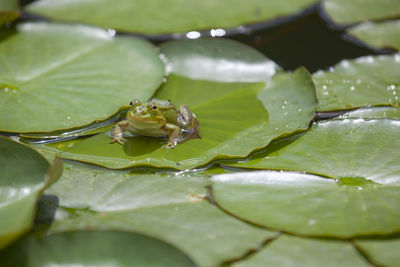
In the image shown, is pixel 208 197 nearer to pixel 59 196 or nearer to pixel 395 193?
pixel 59 196

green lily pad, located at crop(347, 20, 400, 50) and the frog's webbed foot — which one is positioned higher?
green lily pad, located at crop(347, 20, 400, 50)

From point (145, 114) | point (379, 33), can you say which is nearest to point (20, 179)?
point (145, 114)

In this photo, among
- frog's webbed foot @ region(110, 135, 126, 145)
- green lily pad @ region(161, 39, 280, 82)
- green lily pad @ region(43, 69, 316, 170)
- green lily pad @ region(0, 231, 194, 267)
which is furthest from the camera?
green lily pad @ region(161, 39, 280, 82)

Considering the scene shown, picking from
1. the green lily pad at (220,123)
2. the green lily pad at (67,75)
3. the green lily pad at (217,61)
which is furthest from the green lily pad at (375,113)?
the green lily pad at (67,75)

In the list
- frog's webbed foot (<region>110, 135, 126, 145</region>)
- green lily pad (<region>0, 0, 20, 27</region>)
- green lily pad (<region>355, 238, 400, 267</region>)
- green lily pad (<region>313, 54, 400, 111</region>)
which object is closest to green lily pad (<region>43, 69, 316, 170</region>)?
frog's webbed foot (<region>110, 135, 126, 145</region>)

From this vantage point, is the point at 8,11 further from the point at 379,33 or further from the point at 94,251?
the point at 379,33

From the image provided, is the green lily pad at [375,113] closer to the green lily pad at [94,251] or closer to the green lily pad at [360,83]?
the green lily pad at [360,83]

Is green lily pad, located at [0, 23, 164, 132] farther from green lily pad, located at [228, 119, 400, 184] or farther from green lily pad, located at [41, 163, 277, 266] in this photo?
green lily pad, located at [228, 119, 400, 184]
